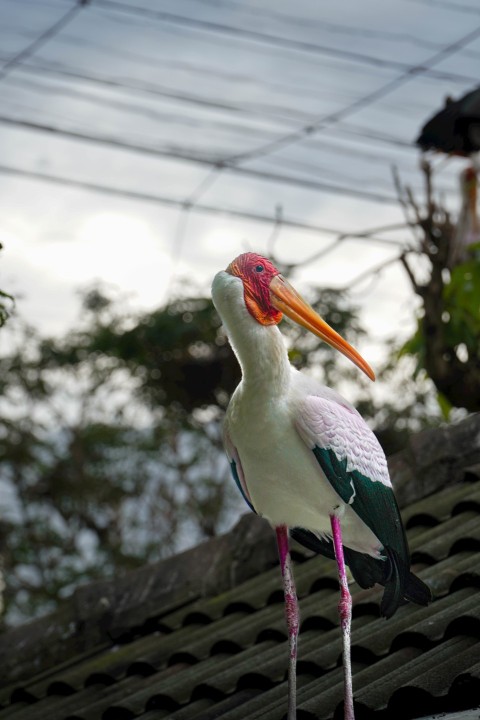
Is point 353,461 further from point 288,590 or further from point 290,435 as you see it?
point 288,590

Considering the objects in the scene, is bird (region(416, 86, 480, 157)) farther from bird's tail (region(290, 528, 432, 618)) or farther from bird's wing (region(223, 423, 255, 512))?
bird's wing (region(223, 423, 255, 512))

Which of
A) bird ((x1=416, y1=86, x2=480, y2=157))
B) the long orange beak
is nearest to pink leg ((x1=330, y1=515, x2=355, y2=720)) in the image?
the long orange beak

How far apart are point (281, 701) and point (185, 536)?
10.6 m

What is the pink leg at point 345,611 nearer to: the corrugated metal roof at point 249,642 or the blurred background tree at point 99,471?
the corrugated metal roof at point 249,642

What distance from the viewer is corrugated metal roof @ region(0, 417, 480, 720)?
2.91 m

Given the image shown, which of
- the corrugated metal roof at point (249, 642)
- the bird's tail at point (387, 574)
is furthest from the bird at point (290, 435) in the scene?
the corrugated metal roof at point (249, 642)

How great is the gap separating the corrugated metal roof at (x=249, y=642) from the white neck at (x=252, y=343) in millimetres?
762

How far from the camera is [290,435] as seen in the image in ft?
8.22

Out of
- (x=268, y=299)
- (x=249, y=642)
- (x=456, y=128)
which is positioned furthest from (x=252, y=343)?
(x=456, y=128)

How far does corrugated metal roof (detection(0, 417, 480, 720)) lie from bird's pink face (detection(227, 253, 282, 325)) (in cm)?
88

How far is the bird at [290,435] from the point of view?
8.21 feet

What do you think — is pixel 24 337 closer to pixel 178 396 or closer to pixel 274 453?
pixel 178 396

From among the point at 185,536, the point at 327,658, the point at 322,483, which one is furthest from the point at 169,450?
the point at 322,483

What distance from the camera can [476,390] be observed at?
5848 millimetres
